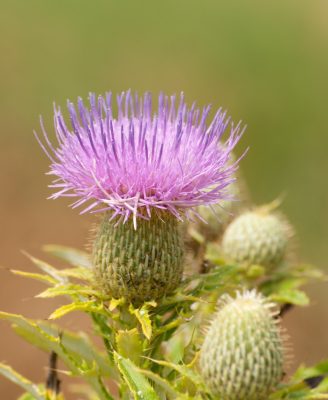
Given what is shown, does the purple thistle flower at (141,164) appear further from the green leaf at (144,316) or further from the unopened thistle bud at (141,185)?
the green leaf at (144,316)

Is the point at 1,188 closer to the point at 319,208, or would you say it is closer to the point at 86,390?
the point at 319,208

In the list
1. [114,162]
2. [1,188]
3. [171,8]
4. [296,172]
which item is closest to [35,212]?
[1,188]

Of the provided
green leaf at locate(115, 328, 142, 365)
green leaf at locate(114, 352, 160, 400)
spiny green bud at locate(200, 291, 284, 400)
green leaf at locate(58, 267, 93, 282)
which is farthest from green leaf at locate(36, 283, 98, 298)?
spiny green bud at locate(200, 291, 284, 400)

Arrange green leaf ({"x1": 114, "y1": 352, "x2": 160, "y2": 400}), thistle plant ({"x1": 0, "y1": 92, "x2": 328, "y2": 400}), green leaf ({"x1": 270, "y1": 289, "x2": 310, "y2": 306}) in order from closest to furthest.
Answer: green leaf ({"x1": 114, "y1": 352, "x2": 160, "y2": 400}), thistle plant ({"x1": 0, "y1": 92, "x2": 328, "y2": 400}), green leaf ({"x1": 270, "y1": 289, "x2": 310, "y2": 306})

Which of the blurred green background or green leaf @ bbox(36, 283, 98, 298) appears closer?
green leaf @ bbox(36, 283, 98, 298)

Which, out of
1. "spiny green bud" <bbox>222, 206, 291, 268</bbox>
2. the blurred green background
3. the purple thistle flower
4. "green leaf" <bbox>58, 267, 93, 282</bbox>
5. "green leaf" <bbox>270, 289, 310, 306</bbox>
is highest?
the blurred green background

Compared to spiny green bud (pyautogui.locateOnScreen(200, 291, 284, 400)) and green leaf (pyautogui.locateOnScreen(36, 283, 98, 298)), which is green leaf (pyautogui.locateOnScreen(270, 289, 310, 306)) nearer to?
spiny green bud (pyautogui.locateOnScreen(200, 291, 284, 400))

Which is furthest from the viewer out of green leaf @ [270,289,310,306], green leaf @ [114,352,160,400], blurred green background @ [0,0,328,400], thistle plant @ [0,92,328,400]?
blurred green background @ [0,0,328,400]

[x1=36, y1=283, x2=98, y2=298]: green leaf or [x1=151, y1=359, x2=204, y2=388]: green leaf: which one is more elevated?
[x1=36, y1=283, x2=98, y2=298]: green leaf

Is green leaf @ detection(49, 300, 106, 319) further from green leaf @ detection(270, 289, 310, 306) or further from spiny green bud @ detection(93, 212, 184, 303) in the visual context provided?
green leaf @ detection(270, 289, 310, 306)
